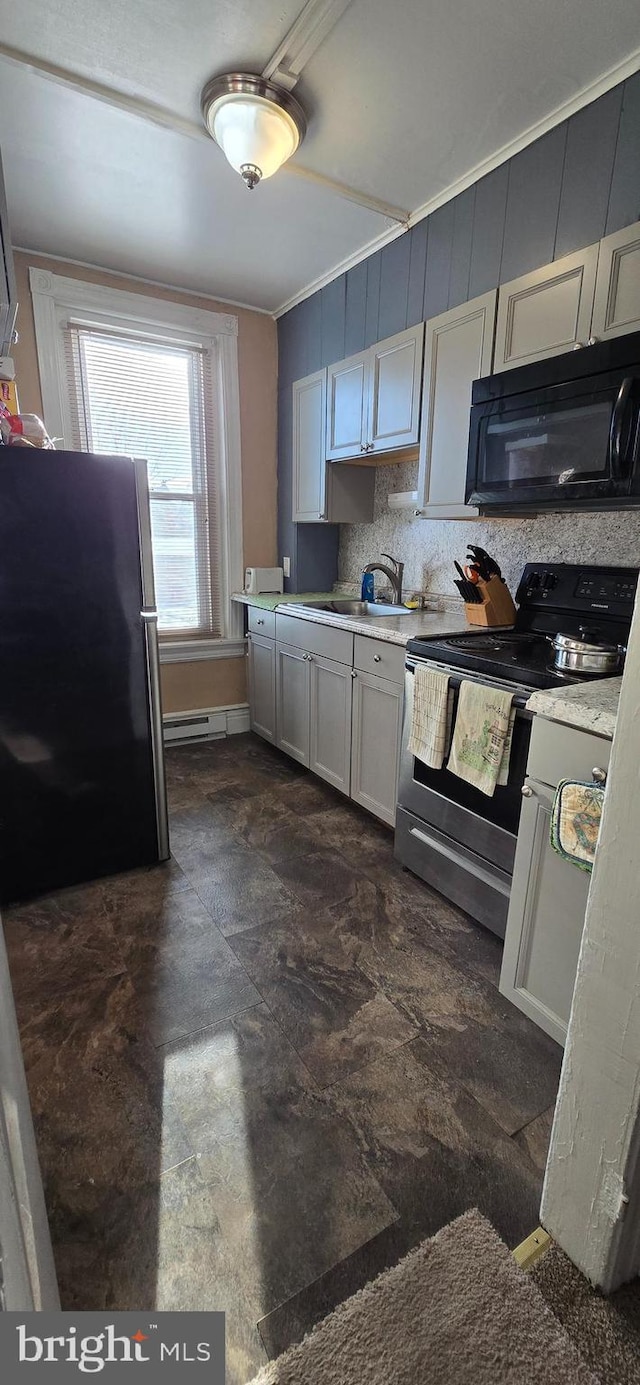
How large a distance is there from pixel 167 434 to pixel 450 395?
5.90ft

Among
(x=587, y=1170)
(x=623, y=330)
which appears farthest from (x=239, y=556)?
(x=587, y=1170)

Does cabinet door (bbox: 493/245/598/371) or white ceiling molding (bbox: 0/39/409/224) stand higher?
white ceiling molding (bbox: 0/39/409/224)

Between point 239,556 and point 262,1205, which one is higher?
point 239,556

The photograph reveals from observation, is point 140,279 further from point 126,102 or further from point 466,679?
point 466,679

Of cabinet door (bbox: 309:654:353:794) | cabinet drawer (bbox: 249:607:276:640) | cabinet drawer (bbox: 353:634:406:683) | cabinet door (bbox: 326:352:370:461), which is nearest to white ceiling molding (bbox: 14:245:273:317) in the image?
cabinet door (bbox: 326:352:370:461)

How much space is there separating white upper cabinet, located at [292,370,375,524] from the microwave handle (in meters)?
1.76

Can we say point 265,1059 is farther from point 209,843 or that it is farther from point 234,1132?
point 209,843

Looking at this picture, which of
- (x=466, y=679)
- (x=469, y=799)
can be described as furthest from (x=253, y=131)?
(x=469, y=799)

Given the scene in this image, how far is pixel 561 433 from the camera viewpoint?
1.76 metres

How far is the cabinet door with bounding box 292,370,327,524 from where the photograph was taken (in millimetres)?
3111

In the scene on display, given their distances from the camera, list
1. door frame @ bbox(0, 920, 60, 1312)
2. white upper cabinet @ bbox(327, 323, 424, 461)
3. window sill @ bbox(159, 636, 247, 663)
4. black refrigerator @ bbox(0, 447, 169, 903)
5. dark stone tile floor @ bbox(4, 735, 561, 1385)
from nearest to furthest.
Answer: door frame @ bbox(0, 920, 60, 1312) → dark stone tile floor @ bbox(4, 735, 561, 1385) → black refrigerator @ bbox(0, 447, 169, 903) → white upper cabinet @ bbox(327, 323, 424, 461) → window sill @ bbox(159, 636, 247, 663)

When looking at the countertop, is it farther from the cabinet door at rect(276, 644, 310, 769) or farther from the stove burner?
the cabinet door at rect(276, 644, 310, 769)

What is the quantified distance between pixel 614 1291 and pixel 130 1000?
123 cm

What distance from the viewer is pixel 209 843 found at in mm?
2445
